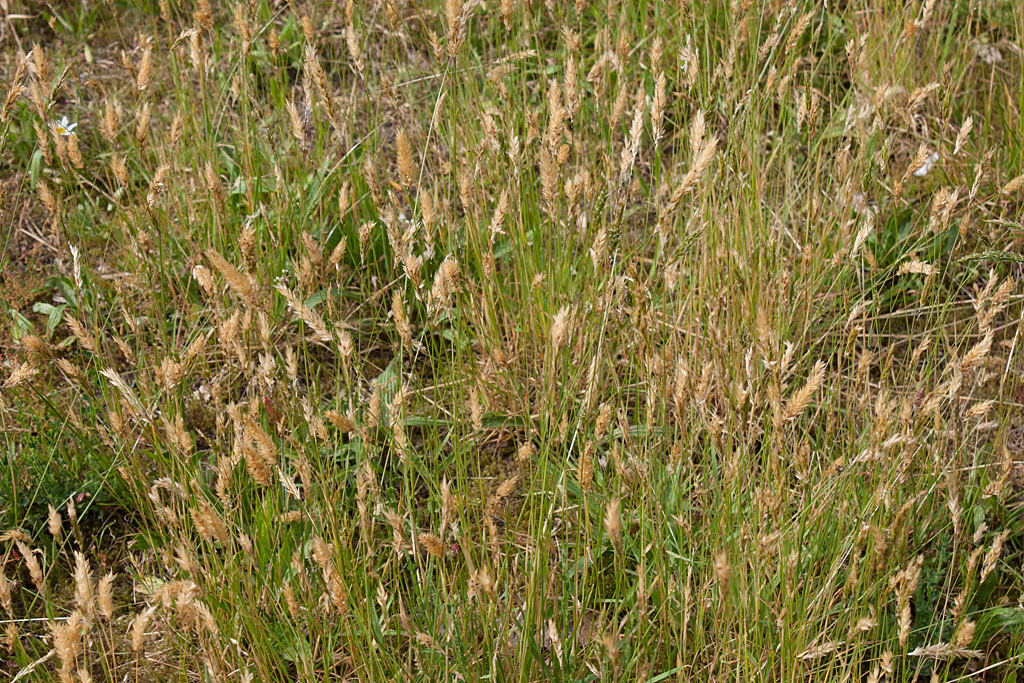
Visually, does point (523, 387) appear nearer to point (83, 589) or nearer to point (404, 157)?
point (404, 157)

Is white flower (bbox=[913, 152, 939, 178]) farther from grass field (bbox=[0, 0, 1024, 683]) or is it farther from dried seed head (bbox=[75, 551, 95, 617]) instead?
dried seed head (bbox=[75, 551, 95, 617])

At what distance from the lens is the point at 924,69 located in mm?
2783

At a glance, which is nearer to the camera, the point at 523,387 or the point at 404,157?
the point at 404,157

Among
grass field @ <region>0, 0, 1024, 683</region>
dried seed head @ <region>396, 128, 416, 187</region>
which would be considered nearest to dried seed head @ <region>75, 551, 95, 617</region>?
grass field @ <region>0, 0, 1024, 683</region>

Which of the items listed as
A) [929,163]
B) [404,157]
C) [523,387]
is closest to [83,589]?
[404,157]

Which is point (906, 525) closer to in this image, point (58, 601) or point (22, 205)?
point (58, 601)

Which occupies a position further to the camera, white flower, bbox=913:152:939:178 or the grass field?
white flower, bbox=913:152:939:178

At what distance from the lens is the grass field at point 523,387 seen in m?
1.35

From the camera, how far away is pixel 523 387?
207 cm

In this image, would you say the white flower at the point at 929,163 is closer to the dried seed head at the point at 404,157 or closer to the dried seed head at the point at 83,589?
the dried seed head at the point at 404,157

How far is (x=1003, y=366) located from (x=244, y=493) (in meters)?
1.68

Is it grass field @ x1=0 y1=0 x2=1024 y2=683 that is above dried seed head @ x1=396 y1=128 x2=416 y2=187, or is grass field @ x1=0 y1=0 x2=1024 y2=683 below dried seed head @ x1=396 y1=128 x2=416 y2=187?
below

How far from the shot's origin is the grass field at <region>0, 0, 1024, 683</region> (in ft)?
4.42

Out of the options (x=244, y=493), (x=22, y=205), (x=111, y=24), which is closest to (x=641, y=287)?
(x=244, y=493)
